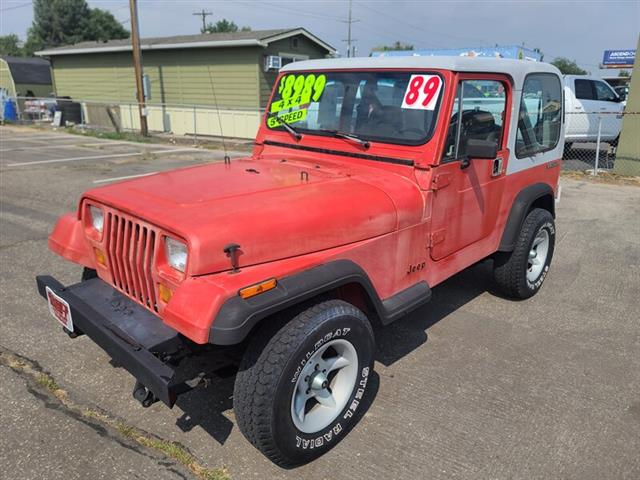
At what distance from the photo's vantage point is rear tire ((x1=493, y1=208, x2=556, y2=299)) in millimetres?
4098

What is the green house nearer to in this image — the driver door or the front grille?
the driver door

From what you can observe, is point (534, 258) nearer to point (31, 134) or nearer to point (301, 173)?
point (301, 173)

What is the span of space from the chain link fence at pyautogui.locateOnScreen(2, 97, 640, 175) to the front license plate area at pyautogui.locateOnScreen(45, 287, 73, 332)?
10.9 m

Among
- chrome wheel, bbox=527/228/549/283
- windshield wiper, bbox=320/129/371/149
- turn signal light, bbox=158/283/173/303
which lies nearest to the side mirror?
windshield wiper, bbox=320/129/371/149

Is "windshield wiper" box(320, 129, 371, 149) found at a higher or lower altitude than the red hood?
higher

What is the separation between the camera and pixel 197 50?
18.5 m

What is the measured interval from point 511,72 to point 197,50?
17145mm

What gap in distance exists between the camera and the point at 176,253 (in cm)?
229

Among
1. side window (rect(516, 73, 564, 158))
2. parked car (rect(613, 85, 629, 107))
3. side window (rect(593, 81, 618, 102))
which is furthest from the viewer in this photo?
parked car (rect(613, 85, 629, 107))

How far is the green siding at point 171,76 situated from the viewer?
1783cm

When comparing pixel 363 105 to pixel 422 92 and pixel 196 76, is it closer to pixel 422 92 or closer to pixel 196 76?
pixel 422 92

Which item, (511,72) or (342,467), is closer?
(342,467)

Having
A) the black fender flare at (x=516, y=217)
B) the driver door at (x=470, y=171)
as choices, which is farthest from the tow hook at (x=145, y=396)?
the black fender flare at (x=516, y=217)

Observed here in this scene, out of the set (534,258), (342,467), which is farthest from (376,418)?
(534,258)
